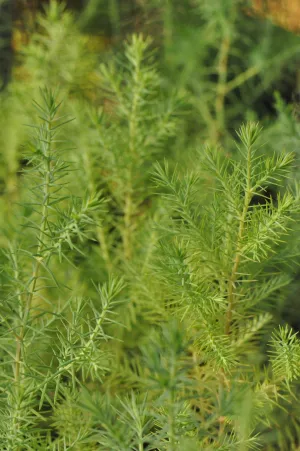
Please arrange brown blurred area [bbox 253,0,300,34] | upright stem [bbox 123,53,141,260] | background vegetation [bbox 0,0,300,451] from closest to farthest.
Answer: background vegetation [bbox 0,0,300,451] < upright stem [bbox 123,53,141,260] < brown blurred area [bbox 253,0,300,34]

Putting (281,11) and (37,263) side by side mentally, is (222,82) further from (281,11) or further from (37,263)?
(37,263)

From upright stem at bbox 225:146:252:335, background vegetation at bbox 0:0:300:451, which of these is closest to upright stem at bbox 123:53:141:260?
background vegetation at bbox 0:0:300:451

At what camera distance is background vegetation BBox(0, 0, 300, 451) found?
0.20 meters

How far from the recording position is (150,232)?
11.4 inches

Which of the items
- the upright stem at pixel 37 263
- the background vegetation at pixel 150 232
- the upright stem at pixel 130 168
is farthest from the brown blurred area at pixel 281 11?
the upright stem at pixel 37 263

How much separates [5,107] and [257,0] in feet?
0.70

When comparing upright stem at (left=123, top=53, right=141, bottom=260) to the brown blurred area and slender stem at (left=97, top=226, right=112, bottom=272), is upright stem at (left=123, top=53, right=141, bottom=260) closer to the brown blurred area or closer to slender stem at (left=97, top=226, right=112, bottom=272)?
slender stem at (left=97, top=226, right=112, bottom=272)

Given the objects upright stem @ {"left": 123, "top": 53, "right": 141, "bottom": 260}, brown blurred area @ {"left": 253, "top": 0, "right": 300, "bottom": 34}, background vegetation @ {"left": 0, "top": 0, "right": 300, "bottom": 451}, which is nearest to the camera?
background vegetation @ {"left": 0, "top": 0, "right": 300, "bottom": 451}

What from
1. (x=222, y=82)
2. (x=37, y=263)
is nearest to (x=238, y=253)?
(x=37, y=263)

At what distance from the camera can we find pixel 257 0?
443 mm

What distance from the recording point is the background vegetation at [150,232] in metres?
0.20

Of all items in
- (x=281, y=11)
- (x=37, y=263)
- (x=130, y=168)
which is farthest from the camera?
(x=281, y=11)

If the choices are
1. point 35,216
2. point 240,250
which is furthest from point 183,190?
point 35,216

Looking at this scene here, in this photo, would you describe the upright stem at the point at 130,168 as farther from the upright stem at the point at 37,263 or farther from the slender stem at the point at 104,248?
the upright stem at the point at 37,263
